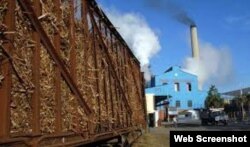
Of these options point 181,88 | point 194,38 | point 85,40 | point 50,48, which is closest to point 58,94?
point 50,48

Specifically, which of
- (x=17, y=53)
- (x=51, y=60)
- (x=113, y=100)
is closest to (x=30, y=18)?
(x=17, y=53)

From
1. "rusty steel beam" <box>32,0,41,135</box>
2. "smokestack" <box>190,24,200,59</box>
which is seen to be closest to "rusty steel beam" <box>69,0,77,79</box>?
"rusty steel beam" <box>32,0,41,135</box>

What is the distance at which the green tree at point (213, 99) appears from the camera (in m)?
91.9

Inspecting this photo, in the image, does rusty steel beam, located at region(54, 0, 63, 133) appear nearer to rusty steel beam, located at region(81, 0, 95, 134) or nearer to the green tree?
rusty steel beam, located at region(81, 0, 95, 134)

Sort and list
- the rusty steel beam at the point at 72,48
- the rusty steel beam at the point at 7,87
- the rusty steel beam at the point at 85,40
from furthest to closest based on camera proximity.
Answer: the rusty steel beam at the point at 85,40 → the rusty steel beam at the point at 72,48 → the rusty steel beam at the point at 7,87

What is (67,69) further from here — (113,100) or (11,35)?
(113,100)

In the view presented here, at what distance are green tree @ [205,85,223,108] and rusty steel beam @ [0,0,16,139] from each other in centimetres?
8860

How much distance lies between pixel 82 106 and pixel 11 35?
288 centimetres

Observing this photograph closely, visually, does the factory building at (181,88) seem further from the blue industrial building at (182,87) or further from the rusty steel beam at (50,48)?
the rusty steel beam at (50,48)

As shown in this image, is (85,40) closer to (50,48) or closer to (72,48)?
(72,48)

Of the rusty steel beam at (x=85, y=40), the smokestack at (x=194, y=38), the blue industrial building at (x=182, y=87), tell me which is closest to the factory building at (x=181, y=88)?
the blue industrial building at (x=182, y=87)

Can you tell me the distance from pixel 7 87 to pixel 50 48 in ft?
4.56

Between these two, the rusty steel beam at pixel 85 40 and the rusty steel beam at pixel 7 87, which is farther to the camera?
the rusty steel beam at pixel 85 40

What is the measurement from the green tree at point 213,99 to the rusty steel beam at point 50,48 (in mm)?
86036
